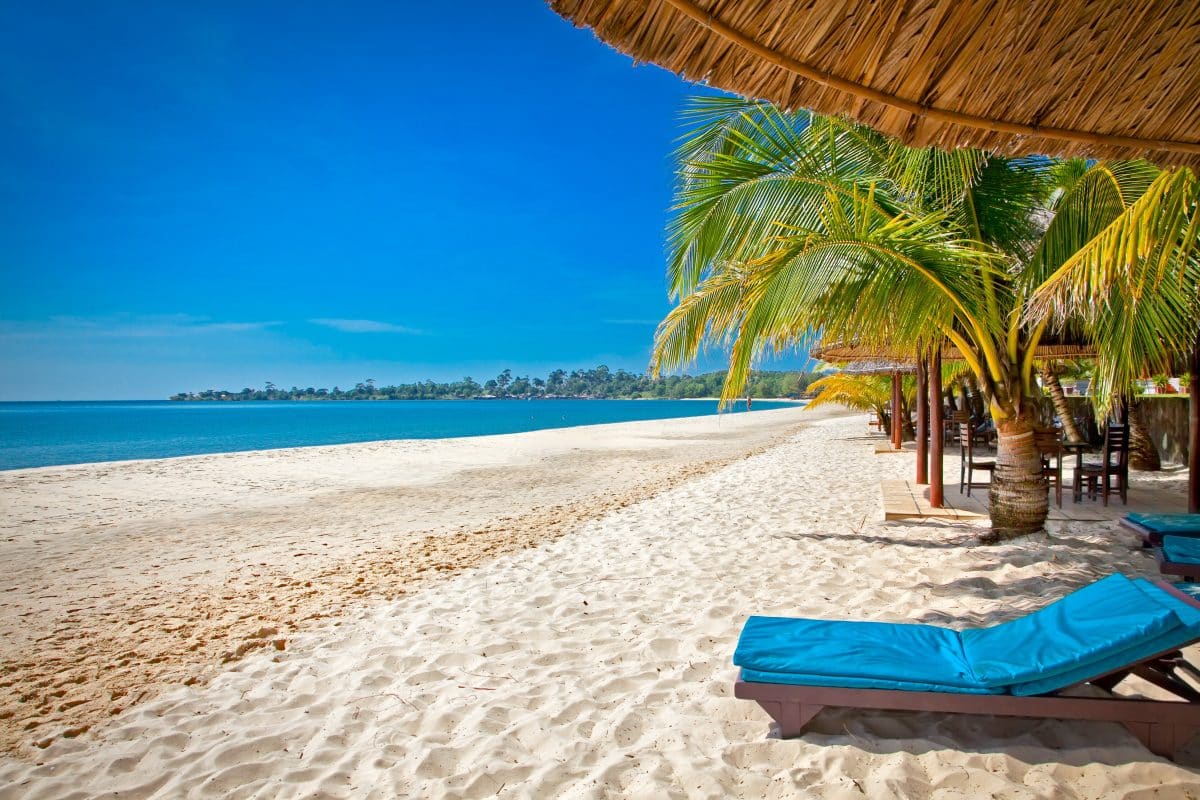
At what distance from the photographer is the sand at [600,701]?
2.12 m

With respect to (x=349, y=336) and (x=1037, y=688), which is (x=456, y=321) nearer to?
(x=349, y=336)

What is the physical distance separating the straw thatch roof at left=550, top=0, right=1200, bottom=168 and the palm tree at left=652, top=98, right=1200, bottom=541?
170 cm

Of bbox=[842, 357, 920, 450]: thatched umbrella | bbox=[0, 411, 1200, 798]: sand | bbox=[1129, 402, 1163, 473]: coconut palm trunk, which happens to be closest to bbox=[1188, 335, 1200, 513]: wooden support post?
Answer: bbox=[0, 411, 1200, 798]: sand

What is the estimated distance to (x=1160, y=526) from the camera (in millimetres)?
4270

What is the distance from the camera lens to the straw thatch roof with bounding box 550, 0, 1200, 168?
1.49 m

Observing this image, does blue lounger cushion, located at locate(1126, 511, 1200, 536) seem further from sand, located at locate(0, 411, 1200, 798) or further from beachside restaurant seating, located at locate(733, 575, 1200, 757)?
beachside restaurant seating, located at locate(733, 575, 1200, 757)

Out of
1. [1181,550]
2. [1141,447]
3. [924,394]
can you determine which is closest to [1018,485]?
[1181,550]

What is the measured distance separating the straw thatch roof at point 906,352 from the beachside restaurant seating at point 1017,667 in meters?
2.35

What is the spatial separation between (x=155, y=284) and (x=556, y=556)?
132 metres

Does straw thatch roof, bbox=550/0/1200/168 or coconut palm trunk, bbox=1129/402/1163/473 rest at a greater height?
straw thatch roof, bbox=550/0/1200/168

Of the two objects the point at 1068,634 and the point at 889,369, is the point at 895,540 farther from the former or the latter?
the point at 889,369

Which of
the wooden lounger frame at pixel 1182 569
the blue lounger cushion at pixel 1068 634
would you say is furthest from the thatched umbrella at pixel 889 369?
the blue lounger cushion at pixel 1068 634

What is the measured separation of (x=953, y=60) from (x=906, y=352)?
15.0 ft

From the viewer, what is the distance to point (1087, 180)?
4320mm
